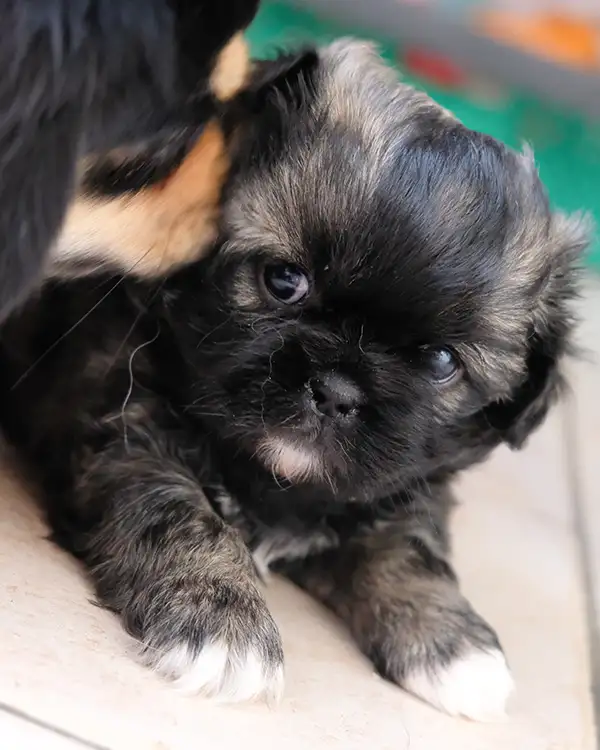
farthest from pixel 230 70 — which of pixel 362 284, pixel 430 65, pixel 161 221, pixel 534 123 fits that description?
pixel 534 123

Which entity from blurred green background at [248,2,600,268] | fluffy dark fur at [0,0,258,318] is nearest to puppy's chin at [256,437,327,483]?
fluffy dark fur at [0,0,258,318]

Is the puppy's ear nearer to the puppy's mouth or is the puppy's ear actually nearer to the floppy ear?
the floppy ear

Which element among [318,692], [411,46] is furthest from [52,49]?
[411,46]

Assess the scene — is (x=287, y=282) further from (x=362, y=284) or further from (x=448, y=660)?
(x=448, y=660)

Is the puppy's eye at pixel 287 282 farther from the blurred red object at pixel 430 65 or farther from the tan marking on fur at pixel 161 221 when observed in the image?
the blurred red object at pixel 430 65

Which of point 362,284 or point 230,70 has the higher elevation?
point 230,70

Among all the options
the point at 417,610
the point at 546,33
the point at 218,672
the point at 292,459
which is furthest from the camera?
the point at 546,33

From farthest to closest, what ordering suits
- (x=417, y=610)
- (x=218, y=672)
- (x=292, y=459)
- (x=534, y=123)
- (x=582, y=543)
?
(x=534, y=123) < (x=582, y=543) < (x=417, y=610) < (x=292, y=459) < (x=218, y=672)
